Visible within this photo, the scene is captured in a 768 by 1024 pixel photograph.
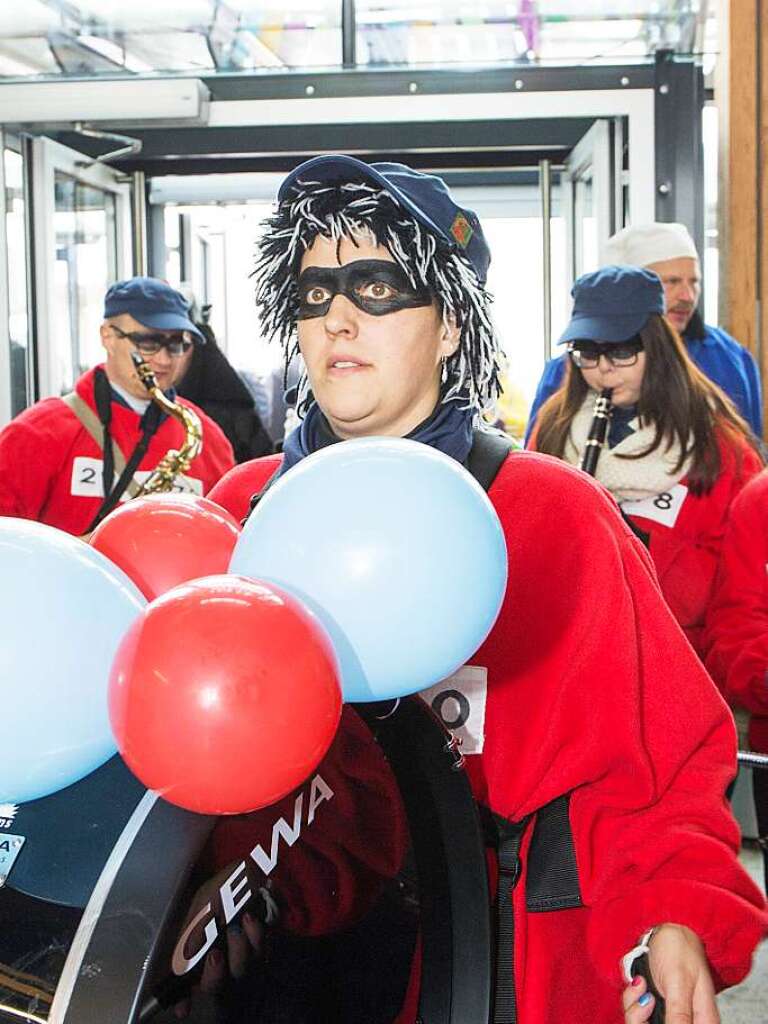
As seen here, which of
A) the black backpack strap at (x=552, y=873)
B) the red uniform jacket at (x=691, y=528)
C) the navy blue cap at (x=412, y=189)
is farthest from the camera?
the red uniform jacket at (x=691, y=528)

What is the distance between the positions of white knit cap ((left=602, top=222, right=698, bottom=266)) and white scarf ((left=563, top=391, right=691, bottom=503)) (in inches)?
37.0

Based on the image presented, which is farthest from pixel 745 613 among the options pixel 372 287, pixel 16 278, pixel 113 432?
pixel 16 278

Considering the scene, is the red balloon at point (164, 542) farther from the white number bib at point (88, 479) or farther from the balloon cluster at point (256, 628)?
the white number bib at point (88, 479)

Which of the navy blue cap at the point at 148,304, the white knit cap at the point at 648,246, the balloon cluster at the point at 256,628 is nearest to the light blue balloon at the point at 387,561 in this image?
the balloon cluster at the point at 256,628

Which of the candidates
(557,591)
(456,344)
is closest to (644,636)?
(557,591)

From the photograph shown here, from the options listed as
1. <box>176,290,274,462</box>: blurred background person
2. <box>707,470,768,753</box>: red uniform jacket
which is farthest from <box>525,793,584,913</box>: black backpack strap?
<box>176,290,274,462</box>: blurred background person

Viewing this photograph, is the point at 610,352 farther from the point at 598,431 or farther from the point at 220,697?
the point at 220,697

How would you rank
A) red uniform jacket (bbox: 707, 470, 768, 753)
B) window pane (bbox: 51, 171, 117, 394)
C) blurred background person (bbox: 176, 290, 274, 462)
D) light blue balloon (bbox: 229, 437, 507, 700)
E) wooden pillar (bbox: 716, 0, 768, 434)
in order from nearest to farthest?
light blue balloon (bbox: 229, 437, 507, 700) → red uniform jacket (bbox: 707, 470, 768, 753) → wooden pillar (bbox: 716, 0, 768, 434) → blurred background person (bbox: 176, 290, 274, 462) → window pane (bbox: 51, 171, 117, 394)

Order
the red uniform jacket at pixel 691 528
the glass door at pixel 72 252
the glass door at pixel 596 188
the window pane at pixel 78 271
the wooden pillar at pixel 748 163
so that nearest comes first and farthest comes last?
the red uniform jacket at pixel 691 528, the wooden pillar at pixel 748 163, the glass door at pixel 596 188, the glass door at pixel 72 252, the window pane at pixel 78 271

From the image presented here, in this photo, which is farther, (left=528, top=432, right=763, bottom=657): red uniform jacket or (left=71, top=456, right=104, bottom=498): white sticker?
(left=71, top=456, right=104, bottom=498): white sticker

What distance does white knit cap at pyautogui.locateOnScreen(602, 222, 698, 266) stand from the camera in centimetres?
383

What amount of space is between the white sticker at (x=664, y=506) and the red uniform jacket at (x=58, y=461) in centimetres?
132

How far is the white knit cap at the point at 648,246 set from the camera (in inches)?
151

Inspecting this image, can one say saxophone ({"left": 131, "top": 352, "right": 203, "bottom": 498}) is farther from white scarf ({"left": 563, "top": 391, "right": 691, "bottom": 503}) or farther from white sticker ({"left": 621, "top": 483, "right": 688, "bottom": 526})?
white sticker ({"left": 621, "top": 483, "right": 688, "bottom": 526})
